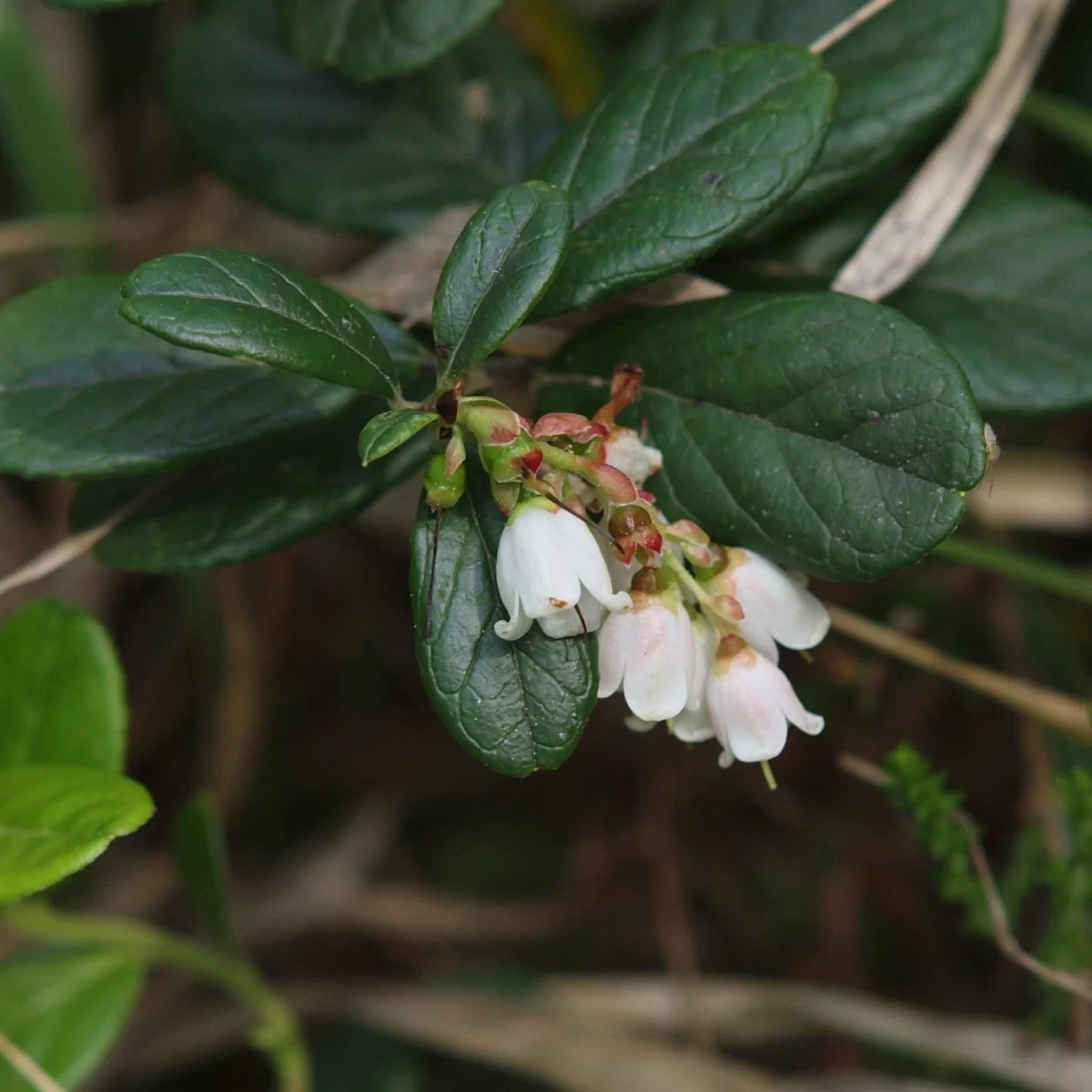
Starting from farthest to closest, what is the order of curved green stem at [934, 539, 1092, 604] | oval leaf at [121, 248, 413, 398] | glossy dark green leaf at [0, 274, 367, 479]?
curved green stem at [934, 539, 1092, 604]
glossy dark green leaf at [0, 274, 367, 479]
oval leaf at [121, 248, 413, 398]

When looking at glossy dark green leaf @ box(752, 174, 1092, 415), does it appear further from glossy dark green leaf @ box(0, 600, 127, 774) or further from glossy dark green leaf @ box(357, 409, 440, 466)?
glossy dark green leaf @ box(0, 600, 127, 774)

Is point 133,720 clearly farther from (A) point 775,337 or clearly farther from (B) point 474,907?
(A) point 775,337

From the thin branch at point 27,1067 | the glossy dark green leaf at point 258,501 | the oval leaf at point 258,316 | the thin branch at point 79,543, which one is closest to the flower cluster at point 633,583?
the oval leaf at point 258,316

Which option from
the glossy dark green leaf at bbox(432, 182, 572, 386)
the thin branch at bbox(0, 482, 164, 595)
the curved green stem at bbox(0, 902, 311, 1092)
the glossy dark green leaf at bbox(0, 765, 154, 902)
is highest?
the glossy dark green leaf at bbox(432, 182, 572, 386)

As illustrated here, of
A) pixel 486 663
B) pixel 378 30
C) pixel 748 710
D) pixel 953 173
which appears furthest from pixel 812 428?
pixel 378 30

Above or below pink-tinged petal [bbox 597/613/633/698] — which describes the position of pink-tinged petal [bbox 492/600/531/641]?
above

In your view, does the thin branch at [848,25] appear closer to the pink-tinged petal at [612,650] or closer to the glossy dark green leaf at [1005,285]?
the glossy dark green leaf at [1005,285]

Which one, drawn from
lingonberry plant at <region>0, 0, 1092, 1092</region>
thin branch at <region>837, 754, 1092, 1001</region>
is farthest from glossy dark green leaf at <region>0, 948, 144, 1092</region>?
thin branch at <region>837, 754, 1092, 1001</region>
